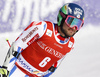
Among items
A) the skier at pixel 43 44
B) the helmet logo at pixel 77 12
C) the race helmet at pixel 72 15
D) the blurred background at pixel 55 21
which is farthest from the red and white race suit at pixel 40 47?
the blurred background at pixel 55 21

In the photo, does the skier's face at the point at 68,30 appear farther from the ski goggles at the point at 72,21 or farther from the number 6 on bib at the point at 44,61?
the number 6 on bib at the point at 44,61

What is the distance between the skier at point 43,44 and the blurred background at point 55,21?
1.47 m

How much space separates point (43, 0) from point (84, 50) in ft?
9.04

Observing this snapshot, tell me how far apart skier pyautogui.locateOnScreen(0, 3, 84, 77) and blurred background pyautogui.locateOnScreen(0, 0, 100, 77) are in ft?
4.82

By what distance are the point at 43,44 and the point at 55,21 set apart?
154 inches

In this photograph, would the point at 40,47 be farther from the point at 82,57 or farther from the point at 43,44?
the point at 82,57

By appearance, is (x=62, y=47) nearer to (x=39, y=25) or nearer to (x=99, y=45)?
(x=39, y=25)

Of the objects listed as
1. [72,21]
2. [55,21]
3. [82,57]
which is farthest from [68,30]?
[55,21]

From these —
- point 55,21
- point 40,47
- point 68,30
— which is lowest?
point 55,21

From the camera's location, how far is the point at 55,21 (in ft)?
21.3

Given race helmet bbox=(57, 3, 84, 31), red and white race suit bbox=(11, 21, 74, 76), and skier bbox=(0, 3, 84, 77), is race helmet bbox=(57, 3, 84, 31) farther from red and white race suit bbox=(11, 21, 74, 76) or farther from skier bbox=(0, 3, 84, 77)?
red and white race suit bbox=(11, 21, 74, 76)

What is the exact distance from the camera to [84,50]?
5.27 m

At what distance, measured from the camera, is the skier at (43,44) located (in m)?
2.49

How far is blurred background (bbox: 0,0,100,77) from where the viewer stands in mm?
4562
